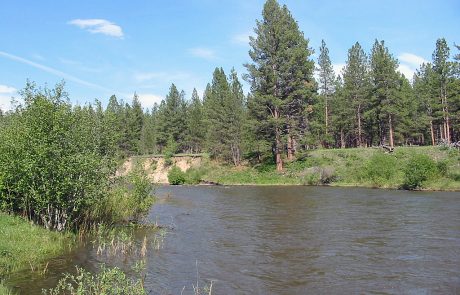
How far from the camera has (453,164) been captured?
1770 inches

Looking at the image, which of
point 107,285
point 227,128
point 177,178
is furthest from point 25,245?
point 227,128

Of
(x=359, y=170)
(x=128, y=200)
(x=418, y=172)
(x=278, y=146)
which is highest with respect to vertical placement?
(x=278, y=146)

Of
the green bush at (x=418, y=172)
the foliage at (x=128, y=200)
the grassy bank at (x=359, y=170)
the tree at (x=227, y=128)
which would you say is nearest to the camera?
the foliage at (x=128, y=200)

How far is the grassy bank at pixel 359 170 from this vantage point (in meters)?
42.2

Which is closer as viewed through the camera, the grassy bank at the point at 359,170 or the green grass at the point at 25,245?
the green grass at the point at 25,245

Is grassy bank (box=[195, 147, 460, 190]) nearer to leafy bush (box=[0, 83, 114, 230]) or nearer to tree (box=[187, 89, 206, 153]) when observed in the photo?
tree (box=[187, 89, 206, 153])

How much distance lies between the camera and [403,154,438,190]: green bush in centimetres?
4128

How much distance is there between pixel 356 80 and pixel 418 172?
35913 mm

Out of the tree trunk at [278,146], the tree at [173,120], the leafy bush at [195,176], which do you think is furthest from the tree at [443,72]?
the tree at [173,120]

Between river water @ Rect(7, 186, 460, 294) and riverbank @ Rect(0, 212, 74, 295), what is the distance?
0.67 meters

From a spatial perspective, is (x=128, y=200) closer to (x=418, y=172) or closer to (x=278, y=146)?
(x=418, y=172)

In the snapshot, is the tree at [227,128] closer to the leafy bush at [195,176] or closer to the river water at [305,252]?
the leafy bush at [195,176]

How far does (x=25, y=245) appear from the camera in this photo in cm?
1609

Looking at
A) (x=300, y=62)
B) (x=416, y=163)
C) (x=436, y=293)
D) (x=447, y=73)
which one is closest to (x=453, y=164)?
(x=416, y=163)
